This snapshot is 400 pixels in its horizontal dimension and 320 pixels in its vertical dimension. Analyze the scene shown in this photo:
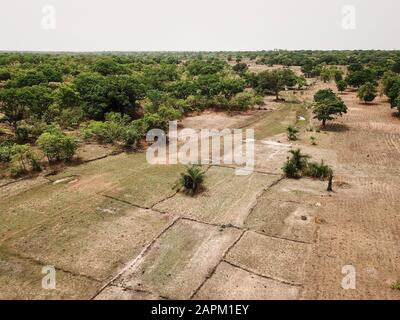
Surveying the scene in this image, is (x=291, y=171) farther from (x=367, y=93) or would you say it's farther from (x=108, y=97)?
(x=367, y=93)

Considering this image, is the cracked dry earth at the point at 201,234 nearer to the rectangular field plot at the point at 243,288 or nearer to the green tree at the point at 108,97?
the rectangular field plot at the point at 243,288

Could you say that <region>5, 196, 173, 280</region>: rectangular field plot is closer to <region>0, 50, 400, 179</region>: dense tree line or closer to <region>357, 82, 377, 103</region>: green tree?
<region>0, 50, 400, 179</region>: dense tree line

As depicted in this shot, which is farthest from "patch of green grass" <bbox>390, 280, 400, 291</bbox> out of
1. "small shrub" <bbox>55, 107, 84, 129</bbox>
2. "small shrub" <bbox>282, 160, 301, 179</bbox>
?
"small shrub" <bbox>55, 107, 84, 129</bbox>

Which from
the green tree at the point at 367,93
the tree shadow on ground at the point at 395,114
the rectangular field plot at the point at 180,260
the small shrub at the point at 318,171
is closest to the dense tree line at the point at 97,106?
the green tree at the point at 367,93

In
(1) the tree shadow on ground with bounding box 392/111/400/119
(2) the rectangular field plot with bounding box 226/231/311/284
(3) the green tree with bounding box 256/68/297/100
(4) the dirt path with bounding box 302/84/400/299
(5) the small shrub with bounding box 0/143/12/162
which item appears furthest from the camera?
(3) the green tree with bounding box 256/68/297/100

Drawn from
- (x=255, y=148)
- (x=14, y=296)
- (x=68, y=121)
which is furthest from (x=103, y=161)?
(x=14, y=296)

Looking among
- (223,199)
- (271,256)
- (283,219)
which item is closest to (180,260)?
(271,256)
